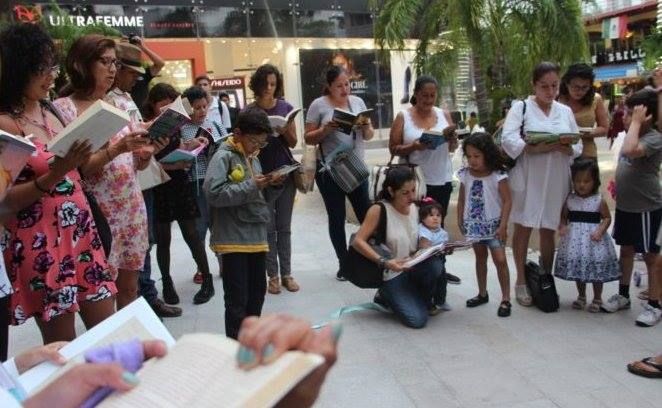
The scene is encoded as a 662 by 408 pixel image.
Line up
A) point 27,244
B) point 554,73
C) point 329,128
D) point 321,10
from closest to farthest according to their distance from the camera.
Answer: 1. point 27,244
2. point 554,73
3. point 329,128
4. point 321,10

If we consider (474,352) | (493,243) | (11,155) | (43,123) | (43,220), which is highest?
(43,123)

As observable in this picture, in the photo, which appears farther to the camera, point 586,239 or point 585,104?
point 585,104

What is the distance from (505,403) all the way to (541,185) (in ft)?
5.96

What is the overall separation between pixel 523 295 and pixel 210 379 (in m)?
3.88

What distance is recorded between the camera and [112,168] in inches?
121

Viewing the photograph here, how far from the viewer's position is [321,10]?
17.9 meters

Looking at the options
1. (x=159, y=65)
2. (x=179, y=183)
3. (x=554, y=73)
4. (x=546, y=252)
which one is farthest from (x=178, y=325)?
(x=554, y=73)

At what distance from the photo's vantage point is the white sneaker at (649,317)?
12.7 ft

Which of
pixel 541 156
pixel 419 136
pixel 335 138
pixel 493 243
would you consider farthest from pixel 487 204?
pixel 335 138

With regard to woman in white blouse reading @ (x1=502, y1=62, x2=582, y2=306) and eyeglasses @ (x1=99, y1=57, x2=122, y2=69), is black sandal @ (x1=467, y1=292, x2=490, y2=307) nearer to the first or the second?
woman in white blouse reading @ (x1=502, y1=62, x2=582, y2=306)

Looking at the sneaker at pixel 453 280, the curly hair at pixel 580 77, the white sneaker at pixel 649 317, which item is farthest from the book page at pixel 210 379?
the sneaker at pixel 453 280

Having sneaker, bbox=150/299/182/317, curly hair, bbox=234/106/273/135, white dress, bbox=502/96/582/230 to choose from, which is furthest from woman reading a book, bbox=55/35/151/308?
white dress, bbox=502/96/582/230

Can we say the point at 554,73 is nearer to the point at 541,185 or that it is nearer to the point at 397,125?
the point at 541,185

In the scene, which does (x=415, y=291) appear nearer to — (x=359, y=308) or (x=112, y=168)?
(x=359, y=308)
